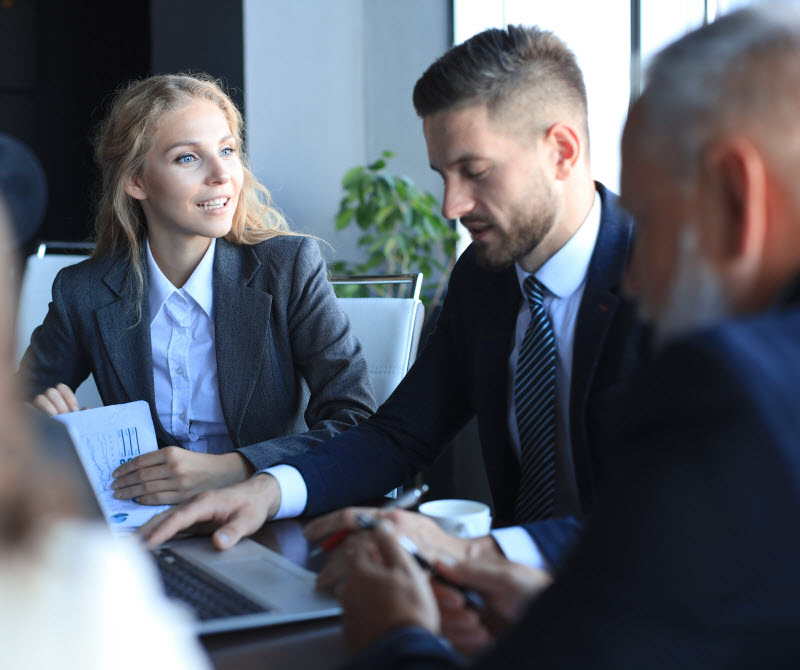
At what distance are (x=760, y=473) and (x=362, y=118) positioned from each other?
4641 millimetres

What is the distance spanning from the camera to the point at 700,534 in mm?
562

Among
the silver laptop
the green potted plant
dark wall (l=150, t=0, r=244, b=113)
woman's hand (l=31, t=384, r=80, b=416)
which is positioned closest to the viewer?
the silver laptop

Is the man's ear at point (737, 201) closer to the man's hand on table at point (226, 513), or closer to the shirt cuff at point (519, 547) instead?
the shirt cuff at point (519, 547)

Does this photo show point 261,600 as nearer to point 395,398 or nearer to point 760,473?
point 760,473

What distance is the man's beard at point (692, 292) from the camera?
0.71 metres

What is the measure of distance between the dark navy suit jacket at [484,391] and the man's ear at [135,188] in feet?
3.19

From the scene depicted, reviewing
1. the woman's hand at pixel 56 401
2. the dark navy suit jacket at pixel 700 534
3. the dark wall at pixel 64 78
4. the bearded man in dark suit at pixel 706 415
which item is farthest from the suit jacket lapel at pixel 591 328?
the dark wall at pixel 64 78

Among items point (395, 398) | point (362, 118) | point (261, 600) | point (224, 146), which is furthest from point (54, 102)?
point (261, 600)

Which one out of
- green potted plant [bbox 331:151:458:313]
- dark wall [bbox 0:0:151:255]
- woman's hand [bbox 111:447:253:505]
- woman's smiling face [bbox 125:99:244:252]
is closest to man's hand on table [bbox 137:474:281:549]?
woman's hand [bbox 111:447:253:505]

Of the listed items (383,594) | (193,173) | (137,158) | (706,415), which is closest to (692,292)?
(706,415)

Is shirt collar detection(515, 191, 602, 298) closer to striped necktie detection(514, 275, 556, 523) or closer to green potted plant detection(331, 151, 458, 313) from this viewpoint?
striped necktie detection(514, 275, 556, 523)

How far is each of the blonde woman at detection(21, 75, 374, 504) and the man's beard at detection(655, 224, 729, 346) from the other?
1273mm

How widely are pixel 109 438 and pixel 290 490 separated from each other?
1.22ft

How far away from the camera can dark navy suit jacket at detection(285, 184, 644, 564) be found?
4.68ft
